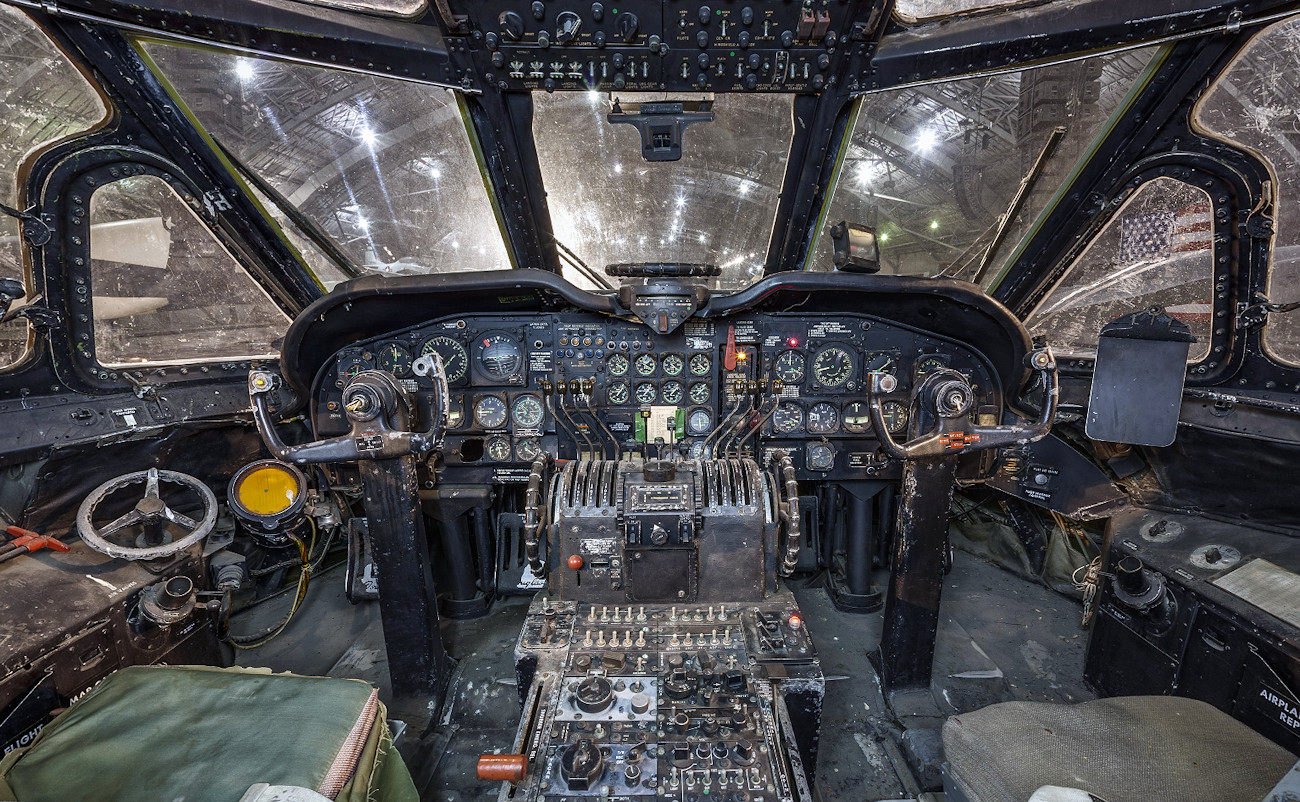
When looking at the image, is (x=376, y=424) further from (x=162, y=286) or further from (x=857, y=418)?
(x=857, y=418)

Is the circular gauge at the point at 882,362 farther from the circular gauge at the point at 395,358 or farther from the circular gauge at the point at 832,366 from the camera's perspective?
the circular gauge at the point at 395,358

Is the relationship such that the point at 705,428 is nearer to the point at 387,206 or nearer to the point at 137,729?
the point at 387,206

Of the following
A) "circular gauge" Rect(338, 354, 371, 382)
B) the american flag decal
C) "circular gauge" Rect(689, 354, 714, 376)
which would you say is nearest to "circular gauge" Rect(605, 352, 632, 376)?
"circular gauge" Rect(689, 354, 714, 376)

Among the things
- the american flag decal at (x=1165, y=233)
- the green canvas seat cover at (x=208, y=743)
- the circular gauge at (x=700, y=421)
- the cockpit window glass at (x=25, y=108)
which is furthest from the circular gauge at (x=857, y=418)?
the cockpit window glass at (x=25, y=108)

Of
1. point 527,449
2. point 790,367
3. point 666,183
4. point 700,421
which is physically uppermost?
point 666,183

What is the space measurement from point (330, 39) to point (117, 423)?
7.40 ft

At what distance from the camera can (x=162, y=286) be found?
10.5ft

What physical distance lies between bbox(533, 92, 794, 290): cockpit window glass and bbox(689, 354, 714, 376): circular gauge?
68cm

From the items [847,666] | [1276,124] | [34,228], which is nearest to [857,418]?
→ [847,666]

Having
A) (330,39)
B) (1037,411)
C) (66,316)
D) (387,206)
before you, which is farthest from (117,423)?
(1037,411)

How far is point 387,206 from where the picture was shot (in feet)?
11.2

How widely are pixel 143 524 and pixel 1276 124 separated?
5.52 meters

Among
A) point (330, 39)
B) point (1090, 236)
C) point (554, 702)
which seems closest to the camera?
point (554, 702)

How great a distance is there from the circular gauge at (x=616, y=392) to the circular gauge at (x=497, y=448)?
2.32 feet
